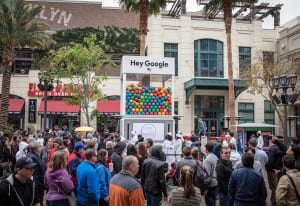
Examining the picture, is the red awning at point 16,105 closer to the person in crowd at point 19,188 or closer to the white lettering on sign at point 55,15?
the white lettering on sign at point 55,15

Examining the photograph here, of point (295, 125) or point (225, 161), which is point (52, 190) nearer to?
point (225, 161)

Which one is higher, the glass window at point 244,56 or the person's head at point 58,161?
the glass window at point 244,56

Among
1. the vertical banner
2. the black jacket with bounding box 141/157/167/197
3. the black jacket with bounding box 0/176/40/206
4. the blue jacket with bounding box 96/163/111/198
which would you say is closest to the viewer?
the black jacket with bounding box 0/176/40/206

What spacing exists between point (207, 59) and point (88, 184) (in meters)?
27.3

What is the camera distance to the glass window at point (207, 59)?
1246 inches

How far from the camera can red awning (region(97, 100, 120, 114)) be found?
30375 mm

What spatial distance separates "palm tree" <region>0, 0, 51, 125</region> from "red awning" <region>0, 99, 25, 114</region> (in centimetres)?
539

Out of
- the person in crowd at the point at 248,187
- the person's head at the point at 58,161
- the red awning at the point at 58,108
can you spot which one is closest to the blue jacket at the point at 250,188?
the person in crowd at the point at 248,187

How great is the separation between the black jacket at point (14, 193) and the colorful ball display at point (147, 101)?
1117 centimetres

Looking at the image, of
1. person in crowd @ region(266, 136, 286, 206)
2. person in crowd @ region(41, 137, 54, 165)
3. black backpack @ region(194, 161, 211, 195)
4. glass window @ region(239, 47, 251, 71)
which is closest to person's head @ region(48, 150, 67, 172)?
black backpack @ region(194, 161, 211, 195)

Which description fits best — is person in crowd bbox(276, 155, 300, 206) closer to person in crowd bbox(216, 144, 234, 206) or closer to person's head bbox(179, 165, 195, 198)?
person's head bbox(179, 165, 195, 198)

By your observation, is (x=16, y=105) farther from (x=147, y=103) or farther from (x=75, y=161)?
(x=75, y=161)

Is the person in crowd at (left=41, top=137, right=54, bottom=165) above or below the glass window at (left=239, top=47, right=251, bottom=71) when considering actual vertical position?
below

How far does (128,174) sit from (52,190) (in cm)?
172
